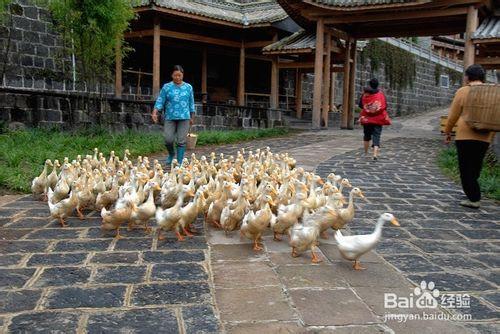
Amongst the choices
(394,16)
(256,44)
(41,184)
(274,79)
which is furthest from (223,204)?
(256,44)

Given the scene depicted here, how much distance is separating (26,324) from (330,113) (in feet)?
61.6

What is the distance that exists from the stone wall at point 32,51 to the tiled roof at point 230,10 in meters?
3.76

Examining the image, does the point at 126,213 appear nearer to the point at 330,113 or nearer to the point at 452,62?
the point at 330,113

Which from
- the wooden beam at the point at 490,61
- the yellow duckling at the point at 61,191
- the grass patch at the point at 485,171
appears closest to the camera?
the yellow duckling at the point at 61,191

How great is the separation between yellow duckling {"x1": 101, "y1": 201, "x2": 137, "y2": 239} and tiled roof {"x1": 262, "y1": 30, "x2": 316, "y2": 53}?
13.0 meters

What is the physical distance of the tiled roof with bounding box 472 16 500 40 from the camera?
43.1ft

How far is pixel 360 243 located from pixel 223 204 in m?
1.67

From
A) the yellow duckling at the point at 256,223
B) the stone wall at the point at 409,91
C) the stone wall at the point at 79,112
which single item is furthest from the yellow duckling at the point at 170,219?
the stone wall at the point at 409,91

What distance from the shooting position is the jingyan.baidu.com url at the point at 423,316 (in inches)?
114

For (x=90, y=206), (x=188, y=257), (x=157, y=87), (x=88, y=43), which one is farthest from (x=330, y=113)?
(x=188, y=257)

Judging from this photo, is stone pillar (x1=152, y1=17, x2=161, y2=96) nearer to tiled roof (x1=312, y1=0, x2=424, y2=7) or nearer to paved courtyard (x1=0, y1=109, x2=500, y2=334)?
tiled roof (x1=312, y1=0, x2=424, y2=7)

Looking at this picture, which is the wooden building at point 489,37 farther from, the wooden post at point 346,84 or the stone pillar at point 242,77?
the stone pillar at point 242,77

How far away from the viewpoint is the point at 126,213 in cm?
447

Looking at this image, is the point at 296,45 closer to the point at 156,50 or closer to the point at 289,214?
the point at 156,50
